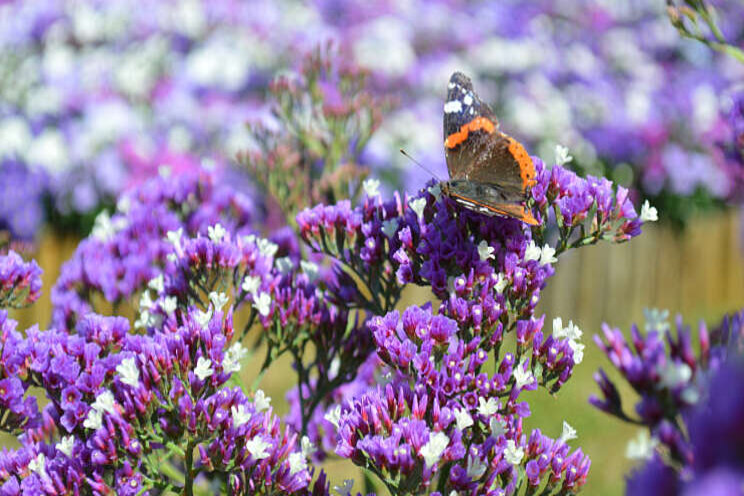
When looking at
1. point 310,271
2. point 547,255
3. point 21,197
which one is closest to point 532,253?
point 547,255

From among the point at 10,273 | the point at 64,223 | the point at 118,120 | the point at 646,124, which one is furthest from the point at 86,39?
the point at 10,273

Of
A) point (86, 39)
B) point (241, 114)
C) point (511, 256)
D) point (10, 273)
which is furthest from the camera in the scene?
point (86, 39)

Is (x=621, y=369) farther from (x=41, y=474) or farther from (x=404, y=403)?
(x=41, y=474)

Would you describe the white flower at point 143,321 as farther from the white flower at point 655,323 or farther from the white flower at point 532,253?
the white flower at point 655,323

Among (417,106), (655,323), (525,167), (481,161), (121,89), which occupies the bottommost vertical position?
(655,323)

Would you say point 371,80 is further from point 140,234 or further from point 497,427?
point 497,427

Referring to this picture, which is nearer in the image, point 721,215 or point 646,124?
point 646,124

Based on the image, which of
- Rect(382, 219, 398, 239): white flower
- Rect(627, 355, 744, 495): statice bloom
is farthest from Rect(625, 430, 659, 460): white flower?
Rect(382, 219, 398, 239): white flower

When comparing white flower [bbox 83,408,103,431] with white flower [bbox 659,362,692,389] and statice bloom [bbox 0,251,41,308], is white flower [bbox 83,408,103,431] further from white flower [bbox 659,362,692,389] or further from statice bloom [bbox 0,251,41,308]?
white flower [bbox 659,362,692,389]
